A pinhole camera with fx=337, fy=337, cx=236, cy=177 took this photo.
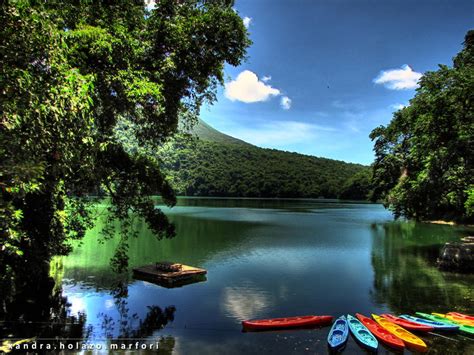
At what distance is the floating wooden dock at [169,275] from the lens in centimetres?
2041

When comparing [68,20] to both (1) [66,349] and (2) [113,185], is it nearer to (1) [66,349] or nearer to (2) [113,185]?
(2) [113,185]

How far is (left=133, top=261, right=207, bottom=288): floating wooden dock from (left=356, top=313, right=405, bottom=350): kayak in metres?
11.0

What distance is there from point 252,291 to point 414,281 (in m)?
10.9

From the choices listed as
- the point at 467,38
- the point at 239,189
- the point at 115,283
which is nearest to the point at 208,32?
the point at 115,283

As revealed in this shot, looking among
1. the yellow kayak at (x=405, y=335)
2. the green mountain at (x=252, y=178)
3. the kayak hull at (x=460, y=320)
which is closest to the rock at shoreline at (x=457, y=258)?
the kayak hull at (x=460, y=320)

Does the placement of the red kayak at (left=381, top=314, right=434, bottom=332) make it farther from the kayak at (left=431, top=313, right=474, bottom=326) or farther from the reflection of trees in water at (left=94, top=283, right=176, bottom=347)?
the reflection of trees in water at (left=94, top=283, right=176, bottom=347)

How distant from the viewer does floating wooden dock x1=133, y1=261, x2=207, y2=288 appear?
2041cm

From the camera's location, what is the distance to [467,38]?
144 feet

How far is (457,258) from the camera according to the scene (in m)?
24.6

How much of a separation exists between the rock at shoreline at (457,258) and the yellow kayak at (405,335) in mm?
14418

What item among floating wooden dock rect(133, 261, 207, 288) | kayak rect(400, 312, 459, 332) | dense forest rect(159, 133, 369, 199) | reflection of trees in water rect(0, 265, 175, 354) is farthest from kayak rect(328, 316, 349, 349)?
dense forest rect(159, 133, 369, 199)

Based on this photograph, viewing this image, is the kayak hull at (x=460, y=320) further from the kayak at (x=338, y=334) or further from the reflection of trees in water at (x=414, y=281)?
the kayak at (x=338, y=334)

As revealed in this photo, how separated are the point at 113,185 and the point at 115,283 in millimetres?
6726

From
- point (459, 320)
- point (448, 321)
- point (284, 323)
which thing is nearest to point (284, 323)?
point (284, 323)
